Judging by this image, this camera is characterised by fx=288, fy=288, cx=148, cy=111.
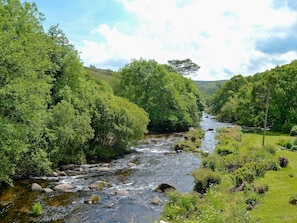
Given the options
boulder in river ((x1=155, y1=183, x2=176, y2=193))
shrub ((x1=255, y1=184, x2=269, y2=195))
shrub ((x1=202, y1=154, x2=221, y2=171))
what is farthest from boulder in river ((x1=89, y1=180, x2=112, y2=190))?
shrub ((x1=255, y1=184, x2=269, y2=195))

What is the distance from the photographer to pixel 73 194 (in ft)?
78.0

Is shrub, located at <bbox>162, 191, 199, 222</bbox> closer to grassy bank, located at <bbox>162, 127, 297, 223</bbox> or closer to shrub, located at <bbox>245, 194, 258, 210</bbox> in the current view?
grassy bank, located at <bbox>162, 127, 297, 223</bbox>

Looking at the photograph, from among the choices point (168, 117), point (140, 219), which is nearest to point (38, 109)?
point (140, 219)

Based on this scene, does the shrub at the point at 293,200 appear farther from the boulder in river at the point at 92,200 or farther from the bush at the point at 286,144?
the bush at the point at 286,144

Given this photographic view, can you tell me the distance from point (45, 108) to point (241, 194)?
65.3ft

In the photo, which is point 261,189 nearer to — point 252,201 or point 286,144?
point 252,201

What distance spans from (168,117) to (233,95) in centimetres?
6573

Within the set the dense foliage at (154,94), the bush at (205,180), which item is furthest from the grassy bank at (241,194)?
the dense foliage at (154,94)

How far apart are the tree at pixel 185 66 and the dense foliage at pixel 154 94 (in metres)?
60.9

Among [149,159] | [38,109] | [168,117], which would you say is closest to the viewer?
[38,109]

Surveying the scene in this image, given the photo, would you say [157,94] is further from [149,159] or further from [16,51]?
[16,51]

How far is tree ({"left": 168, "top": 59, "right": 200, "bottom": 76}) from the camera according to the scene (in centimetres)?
13110

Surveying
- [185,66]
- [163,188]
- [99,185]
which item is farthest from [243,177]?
[185,66]

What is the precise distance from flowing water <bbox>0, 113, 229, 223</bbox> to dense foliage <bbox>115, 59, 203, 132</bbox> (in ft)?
101
